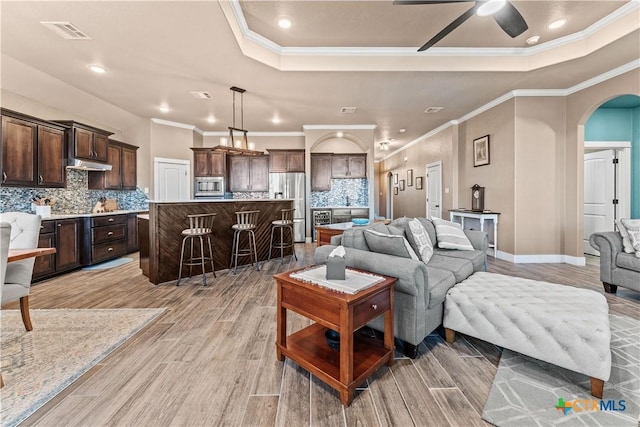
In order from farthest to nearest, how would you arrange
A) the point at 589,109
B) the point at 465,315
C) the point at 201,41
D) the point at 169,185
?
the point at 169,185
the point at 589,109
the point at 201,41
the point at 465,315

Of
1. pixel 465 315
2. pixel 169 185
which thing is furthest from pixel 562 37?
pixel 169 185

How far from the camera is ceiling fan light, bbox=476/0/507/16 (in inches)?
85.2

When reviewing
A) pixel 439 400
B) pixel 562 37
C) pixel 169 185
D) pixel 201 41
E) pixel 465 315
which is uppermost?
pixel 562 37

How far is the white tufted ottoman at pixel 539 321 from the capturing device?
1.46m

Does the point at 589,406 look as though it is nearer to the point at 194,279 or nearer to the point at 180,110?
the point at 194,279

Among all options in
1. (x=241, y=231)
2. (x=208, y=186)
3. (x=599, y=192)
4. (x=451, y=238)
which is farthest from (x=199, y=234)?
(x=599, y=192)

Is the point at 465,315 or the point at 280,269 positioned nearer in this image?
the point at 465,315

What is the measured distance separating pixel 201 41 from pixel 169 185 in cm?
420

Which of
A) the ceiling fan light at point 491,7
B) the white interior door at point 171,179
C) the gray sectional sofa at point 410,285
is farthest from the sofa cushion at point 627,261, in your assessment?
the white interior door at point 171,179

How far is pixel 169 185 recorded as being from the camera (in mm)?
6254

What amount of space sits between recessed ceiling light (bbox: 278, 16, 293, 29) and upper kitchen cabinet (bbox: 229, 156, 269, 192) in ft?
13.1

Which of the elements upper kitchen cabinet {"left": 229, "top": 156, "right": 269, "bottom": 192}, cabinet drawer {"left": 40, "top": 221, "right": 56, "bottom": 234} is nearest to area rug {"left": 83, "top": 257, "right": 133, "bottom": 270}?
cabinet drawer {"left": 40, "top": 221, "right": 56, "bottom": 234}

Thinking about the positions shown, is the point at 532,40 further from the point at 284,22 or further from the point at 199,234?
the point at 199,234

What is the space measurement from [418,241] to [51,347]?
10.7 ft
